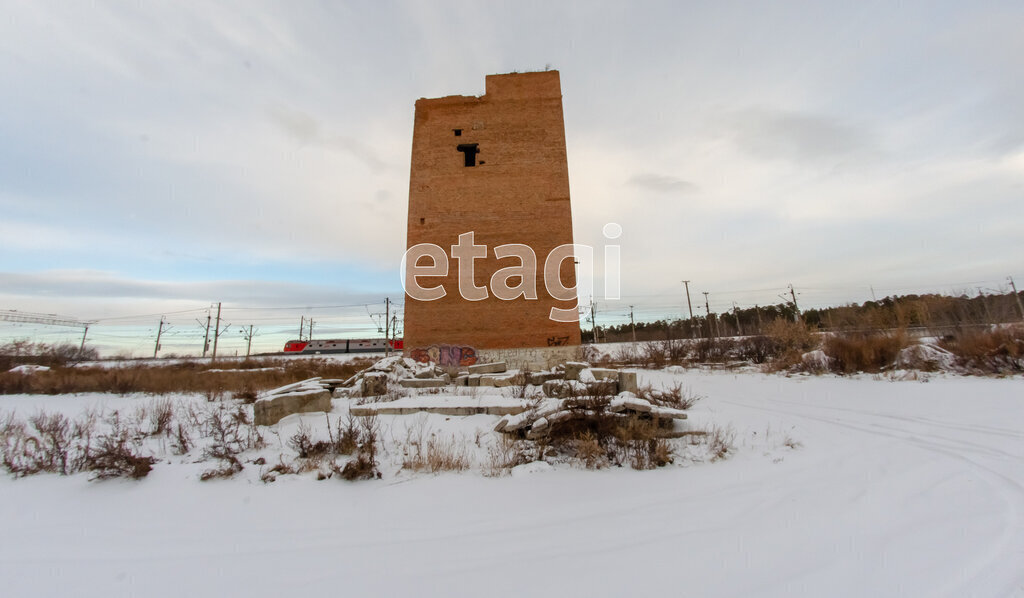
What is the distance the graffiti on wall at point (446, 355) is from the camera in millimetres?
17587

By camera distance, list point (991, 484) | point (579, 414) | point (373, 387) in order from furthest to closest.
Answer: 1. point (373, 387)
2. point (579, 414)
3. point (991, 484)

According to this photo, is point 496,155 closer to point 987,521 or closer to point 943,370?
point 943,370

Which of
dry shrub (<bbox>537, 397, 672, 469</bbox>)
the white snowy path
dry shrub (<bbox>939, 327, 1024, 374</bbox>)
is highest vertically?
dry shrub (<bbox>939, 327, 1024, 374</bbox>)

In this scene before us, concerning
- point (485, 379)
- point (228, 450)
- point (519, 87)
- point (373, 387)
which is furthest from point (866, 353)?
point (519, 87)

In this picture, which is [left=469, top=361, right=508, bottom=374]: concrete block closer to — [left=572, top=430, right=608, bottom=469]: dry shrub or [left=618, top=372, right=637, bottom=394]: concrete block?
[left=618, top=372, right=637, bottom=394]: concrete block

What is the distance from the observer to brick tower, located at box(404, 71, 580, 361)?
59.3ft

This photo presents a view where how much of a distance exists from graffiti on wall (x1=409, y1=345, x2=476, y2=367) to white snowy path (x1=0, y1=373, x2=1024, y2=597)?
45.0 ft

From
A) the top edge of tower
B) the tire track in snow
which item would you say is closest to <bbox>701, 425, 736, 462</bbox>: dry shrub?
the tire track in snow

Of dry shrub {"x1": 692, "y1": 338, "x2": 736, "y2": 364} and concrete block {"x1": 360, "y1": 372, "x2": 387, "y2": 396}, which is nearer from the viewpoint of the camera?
concrete block {"x1": 360, "y1": 372, "x2": 387, "y2": 396}

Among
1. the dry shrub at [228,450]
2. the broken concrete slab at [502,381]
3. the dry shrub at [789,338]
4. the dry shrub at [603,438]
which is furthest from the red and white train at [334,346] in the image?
the dry shrub at [603,438]

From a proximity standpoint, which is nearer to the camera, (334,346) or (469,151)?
(469,151)

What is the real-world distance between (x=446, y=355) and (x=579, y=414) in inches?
539

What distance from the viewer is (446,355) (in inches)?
696

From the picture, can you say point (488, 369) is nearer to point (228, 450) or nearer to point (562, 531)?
Answer: point (228, 450)
